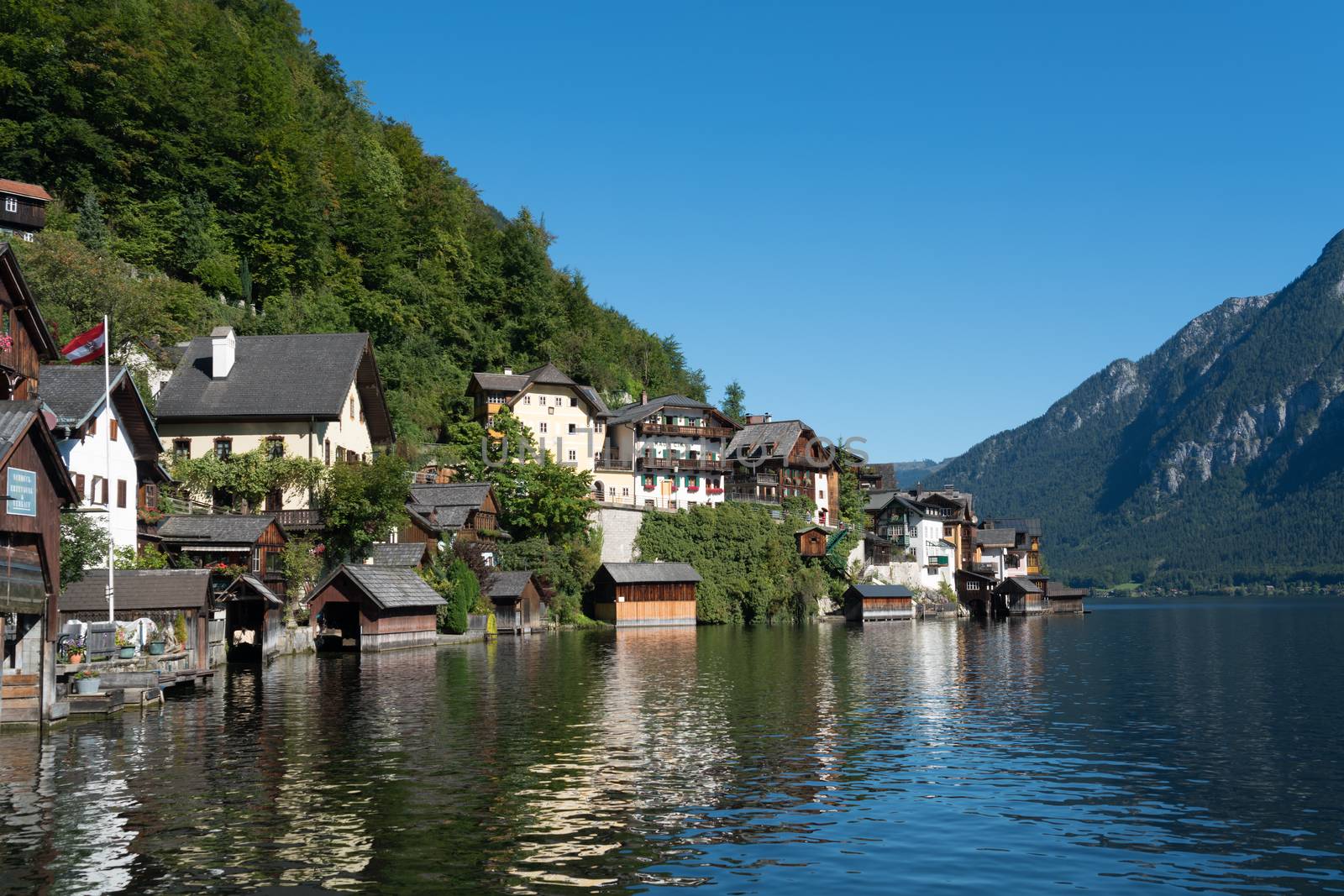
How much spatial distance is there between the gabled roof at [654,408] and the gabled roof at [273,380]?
46.4 metres

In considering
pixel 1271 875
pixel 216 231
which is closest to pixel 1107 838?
pixel 1271 875

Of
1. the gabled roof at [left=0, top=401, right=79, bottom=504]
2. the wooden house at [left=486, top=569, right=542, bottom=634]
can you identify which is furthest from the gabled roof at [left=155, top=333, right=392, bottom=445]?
the gabled roof at [left=0, top=401, right=79, bottom=504]

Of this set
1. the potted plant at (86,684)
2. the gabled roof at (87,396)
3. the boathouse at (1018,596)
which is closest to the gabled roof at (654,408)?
the boathouse at (1018,596)

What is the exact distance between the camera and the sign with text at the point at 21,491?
31344mm

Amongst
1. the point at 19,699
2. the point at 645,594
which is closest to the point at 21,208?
the point at 19,699

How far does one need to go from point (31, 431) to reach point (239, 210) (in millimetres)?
68824

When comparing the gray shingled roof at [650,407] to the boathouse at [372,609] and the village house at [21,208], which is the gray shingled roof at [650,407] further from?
the village house at [21,208]

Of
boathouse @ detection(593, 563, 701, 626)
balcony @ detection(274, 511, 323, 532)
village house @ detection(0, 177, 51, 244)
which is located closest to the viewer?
balcony @ detection(274, 511, 323, 532)

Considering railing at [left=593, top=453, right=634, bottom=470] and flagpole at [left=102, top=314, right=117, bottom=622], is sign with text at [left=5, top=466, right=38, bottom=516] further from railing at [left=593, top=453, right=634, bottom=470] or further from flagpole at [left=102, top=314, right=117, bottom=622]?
railing at [left=593, top=453, right=634, bottom=470]

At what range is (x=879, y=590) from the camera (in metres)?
121

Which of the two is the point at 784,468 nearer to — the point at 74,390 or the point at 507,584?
the point at 507,584

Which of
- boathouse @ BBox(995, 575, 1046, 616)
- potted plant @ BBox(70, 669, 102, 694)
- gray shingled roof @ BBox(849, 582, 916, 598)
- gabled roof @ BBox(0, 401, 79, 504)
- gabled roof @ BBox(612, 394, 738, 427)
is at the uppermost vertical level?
gabled roof @ BBox(612, 394, 738, 427)

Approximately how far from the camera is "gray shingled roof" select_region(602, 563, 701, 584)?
330 ft

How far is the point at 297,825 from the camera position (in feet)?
74.2
